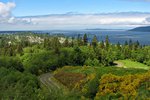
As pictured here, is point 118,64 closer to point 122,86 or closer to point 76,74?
point 76,74

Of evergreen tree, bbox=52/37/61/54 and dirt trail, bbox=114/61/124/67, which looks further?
dirt trail, bbox=114/61/124/67

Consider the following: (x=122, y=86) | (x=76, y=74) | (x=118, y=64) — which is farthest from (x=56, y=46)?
(x=122, y=86)

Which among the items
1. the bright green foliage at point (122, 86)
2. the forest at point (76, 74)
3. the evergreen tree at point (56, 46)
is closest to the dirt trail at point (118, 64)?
the forest at point (76, 74)

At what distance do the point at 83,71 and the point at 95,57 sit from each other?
3490 cm

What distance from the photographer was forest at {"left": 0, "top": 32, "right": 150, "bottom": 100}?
144 feet

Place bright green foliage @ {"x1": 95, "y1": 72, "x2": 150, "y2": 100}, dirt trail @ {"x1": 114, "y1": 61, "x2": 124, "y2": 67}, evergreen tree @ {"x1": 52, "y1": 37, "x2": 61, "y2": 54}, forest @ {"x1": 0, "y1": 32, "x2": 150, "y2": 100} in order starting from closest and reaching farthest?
forest @ {"x1": 0, "y1": 32, "x2": 150, "y2": 100} → bright green foliage @ {"x1": 95, "y1": 72, "x2": 150, "y2": 100} → evergreen tree @ {"x1": 52, "y1": 37, "x2": 61, "y2": 54} → dirt trail @ {"x1": 114, "y1": 61, "x2": 124, "y2": 67}

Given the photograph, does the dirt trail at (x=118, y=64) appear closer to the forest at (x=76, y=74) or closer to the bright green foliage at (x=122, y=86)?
the forest at (x=76, y=74)

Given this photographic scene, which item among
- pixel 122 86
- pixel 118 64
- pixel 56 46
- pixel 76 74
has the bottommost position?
→ pixel 118 64

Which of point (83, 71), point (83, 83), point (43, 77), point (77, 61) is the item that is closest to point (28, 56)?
point (77, 61)

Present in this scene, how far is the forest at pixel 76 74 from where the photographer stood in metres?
43.8

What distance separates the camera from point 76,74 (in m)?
83.1

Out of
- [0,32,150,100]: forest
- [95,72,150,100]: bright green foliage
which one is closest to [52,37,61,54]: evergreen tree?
[0,32,150,100]: forest

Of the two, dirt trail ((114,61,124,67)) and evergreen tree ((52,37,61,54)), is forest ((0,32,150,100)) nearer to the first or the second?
dirt trail ((114,61,124,67))

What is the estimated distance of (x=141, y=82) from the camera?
159 ft
